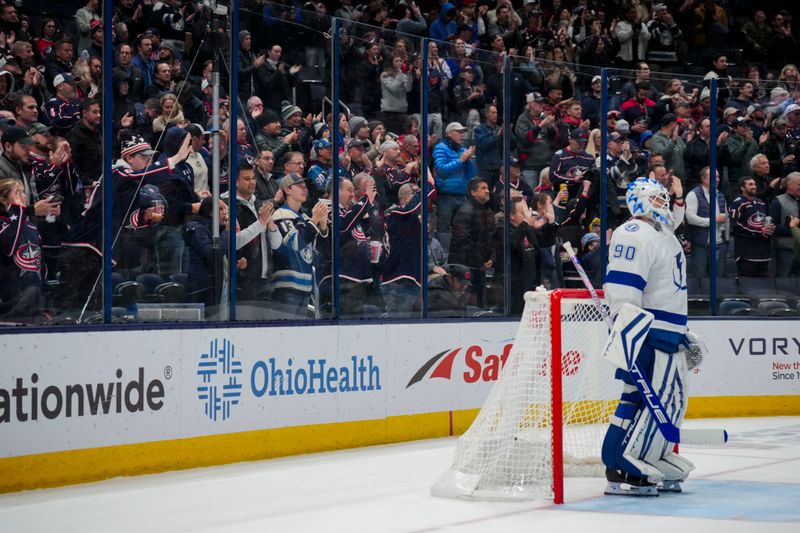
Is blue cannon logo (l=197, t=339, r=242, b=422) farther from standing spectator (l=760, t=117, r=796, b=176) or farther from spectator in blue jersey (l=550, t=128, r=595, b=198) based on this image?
standing spectator (l=760, t=117, r=796, b=176)

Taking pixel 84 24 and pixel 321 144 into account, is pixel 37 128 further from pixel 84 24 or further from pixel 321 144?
pixel 321 144

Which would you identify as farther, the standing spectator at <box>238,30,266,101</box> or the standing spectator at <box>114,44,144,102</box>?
the standing spectator at <box>238,30,266,101</box>

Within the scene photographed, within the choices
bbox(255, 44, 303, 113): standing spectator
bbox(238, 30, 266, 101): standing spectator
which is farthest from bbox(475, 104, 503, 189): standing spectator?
bbox(238, 30, 266, 101): standing spectator

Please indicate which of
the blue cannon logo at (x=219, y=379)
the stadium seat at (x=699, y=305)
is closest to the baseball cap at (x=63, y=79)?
the blue cannon logo at (x=219, y=379)

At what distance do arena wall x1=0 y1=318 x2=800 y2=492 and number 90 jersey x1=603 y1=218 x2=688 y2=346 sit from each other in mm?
1819

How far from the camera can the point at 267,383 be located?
8.20 m

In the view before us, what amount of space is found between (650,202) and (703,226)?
477cm

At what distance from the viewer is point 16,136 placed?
6.75 m

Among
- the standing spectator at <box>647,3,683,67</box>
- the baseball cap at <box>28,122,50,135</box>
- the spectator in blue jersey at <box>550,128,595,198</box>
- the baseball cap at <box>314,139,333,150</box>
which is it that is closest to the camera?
the baseball cap at <box>28,122,50,135</box>

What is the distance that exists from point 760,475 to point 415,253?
3.29 meters

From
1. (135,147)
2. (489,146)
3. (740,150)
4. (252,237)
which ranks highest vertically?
(740,150)

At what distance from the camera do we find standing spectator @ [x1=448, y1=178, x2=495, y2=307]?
974cm

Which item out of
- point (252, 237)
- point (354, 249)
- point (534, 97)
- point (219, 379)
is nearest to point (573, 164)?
point (534, 97)

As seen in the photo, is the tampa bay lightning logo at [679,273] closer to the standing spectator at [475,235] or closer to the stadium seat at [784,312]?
the standing spectator at [475,235]
